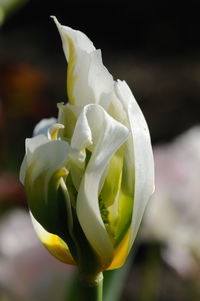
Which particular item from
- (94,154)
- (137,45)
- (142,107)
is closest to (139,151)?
(94,154)

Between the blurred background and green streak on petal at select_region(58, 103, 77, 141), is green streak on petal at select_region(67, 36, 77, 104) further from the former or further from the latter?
the blurred background

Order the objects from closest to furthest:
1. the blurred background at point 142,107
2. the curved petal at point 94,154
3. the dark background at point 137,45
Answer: the curved petal at point 94,154, the blurred background at point 142,107, the dark background at point 137,45

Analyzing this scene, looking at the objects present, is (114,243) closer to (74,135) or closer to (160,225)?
(74,135)

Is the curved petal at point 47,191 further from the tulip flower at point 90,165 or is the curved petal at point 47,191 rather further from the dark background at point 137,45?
the dark background at point 137,45

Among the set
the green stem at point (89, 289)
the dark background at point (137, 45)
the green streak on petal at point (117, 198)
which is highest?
the green streak on petal at point (117, 198)

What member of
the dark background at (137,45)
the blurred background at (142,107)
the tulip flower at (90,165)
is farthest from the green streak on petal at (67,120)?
the dark background at (137,45)

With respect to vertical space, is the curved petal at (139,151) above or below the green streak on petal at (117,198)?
above

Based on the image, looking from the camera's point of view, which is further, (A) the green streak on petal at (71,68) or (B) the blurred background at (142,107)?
(B) the blurred background at (142,107)

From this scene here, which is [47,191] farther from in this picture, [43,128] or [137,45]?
[137,45]

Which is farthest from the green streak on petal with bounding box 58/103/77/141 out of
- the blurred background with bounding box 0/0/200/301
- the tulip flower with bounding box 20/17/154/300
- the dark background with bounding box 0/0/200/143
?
the dark background with bounding box 0/0/200/143
